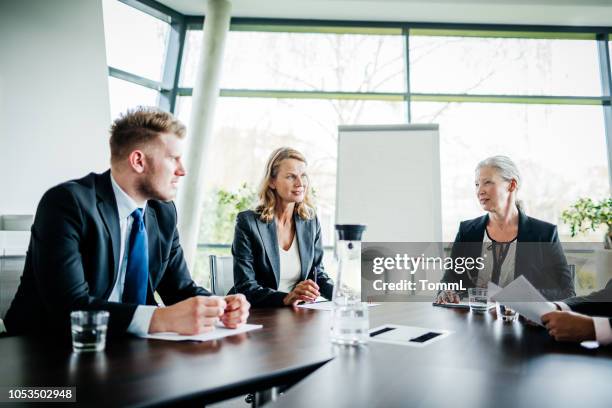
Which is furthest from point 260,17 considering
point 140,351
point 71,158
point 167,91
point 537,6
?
point 140,351

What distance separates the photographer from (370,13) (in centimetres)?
509

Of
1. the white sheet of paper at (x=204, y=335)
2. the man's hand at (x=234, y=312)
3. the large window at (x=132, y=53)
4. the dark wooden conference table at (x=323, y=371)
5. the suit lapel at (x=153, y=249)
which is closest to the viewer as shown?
the dark wooden conference table at (x=323, y=371)

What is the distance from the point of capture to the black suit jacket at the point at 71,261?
1.29 metres

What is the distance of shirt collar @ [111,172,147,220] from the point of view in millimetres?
1604

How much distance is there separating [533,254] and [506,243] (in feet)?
0.50

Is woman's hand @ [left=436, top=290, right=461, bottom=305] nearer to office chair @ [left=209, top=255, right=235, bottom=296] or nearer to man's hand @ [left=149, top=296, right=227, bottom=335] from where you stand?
office chair @ [left=209, top=255, right=235, bottom=296]

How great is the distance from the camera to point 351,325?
1210 mm

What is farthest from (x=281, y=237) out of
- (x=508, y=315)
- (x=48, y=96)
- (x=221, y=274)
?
(x=48, y=96)

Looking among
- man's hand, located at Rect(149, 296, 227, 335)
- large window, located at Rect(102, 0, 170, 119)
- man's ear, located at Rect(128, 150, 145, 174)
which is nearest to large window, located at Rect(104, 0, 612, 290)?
large window, located at Rect(102, 0, 170, 119)

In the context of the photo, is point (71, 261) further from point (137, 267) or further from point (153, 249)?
point (153, 249)

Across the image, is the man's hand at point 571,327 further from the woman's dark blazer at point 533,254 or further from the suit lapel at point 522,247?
the suit lapel at point 522,247

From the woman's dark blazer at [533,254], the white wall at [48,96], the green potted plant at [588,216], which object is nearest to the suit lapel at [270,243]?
the woman's dark blazer at [533,254]

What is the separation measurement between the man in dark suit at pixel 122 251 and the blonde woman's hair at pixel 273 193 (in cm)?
81

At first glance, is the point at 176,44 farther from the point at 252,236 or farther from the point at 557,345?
the point at 557,345
